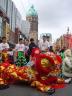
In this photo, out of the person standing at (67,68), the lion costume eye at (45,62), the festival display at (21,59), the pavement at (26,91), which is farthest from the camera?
the festival display at (21,59)

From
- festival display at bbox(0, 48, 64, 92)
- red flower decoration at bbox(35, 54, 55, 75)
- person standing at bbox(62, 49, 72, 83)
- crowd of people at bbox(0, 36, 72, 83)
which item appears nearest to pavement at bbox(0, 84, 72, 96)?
festival display at bbox(0, 48, 64, 92)

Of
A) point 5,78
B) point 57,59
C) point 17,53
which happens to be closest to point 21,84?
point 5,78

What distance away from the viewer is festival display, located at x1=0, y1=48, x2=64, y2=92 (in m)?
6.17

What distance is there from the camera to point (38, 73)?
20.7ft

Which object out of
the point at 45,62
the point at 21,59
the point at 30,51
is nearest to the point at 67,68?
the point at 45,62

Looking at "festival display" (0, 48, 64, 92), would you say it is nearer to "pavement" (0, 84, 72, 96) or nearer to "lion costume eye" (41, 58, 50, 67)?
"lion costume eye" (41, 58, 50, 67)

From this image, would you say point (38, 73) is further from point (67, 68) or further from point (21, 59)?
point (21, 59)

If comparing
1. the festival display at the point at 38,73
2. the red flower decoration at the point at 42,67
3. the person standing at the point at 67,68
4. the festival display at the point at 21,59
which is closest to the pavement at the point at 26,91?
the festival display at the point at 38,73

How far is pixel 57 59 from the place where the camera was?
6.45 meters

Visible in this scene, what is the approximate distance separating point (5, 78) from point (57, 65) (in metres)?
0.87

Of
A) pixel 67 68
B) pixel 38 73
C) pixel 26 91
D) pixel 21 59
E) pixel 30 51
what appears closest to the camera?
pixel 26 91

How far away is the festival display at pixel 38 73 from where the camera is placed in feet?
20.2

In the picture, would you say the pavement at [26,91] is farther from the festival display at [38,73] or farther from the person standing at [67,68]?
the person standing at [67,68]

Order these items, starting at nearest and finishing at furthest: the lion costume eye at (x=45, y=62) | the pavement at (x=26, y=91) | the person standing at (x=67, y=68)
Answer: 1. the pavement at (x=26, y=91)
2. the lion costume eye at (x=45, y=62)
3. the person standing at (x=67, y=68)
